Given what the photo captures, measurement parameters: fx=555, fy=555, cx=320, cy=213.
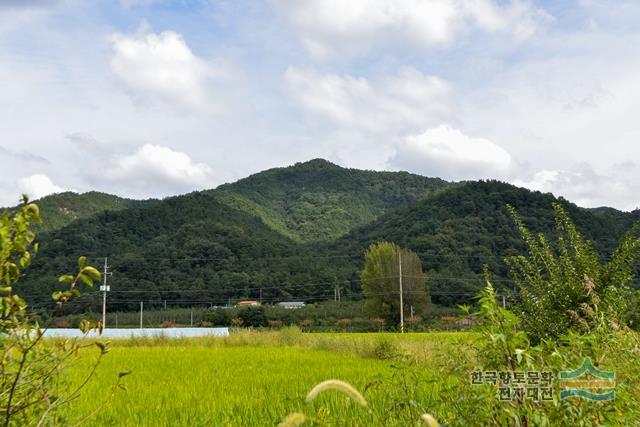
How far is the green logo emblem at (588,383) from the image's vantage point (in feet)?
9.99

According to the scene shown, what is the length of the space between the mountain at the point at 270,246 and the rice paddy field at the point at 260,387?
48.6 metres

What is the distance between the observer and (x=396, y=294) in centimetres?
5462

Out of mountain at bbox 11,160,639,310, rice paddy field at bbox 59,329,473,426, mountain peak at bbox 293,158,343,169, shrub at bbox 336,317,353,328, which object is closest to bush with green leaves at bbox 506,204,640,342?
rice paddy field at bbox 59,329,473,426

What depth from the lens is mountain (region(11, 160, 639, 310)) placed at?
68.6m

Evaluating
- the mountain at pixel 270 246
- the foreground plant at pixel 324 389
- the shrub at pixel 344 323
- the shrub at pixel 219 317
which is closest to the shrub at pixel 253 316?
the shrub at pixel 219 317

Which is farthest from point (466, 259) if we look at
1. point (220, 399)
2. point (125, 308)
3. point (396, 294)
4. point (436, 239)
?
point (220, 399)

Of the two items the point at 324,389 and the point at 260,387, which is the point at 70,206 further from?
the point at 324,389

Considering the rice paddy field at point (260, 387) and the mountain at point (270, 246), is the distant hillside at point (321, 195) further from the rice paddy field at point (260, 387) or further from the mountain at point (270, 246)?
the rice paddy field at point (260, 387)

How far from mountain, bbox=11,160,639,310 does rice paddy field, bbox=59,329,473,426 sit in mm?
48594

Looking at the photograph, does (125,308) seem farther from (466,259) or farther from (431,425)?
(431,425)

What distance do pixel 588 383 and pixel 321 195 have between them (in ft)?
363

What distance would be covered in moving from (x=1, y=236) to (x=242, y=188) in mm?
112194

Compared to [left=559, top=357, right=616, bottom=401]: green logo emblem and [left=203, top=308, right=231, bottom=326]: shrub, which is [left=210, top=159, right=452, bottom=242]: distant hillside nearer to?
[left=203, top=308, right=231, bottom=326]: shrub

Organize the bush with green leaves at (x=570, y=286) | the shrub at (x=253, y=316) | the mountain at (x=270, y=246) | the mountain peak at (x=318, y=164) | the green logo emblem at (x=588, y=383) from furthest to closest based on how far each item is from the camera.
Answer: the mountain peak at (x=318, y=164) < the mountain at (x=270, y=246) < the shrub at (x=253, y=316) < the bush with green leaves at (x=570, y=286) < the green logo emblem at (x=588, y=383)
